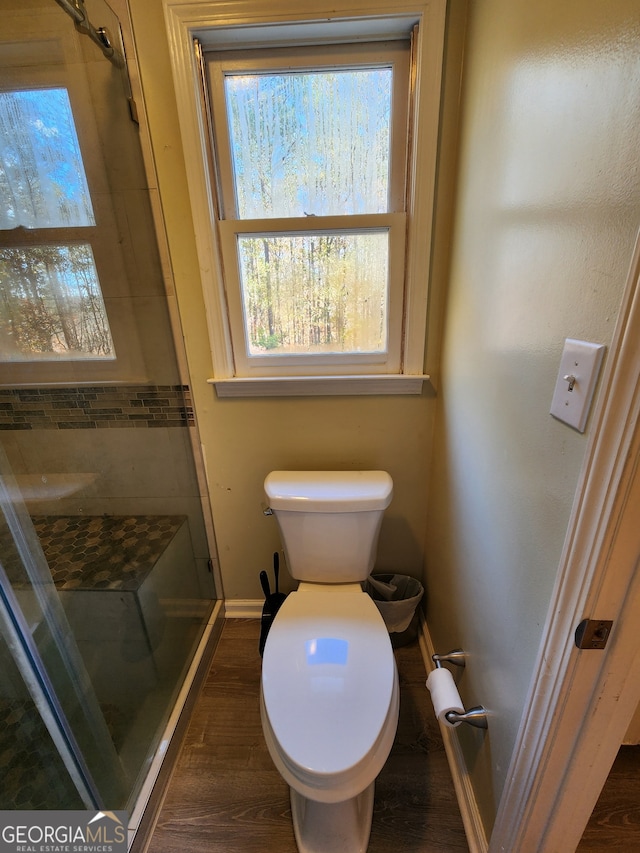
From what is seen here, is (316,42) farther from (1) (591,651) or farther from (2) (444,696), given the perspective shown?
(2) (444,696)

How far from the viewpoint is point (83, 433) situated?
3.78ft

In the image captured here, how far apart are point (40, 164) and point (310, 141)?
0.79 meters

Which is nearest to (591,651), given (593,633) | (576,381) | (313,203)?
(593,633)

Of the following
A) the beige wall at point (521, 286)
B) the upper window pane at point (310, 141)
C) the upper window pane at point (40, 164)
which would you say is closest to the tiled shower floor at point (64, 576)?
the upper window pane at point (40, 164)

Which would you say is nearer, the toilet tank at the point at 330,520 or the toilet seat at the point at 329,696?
the toilet seat at the point at 329,696

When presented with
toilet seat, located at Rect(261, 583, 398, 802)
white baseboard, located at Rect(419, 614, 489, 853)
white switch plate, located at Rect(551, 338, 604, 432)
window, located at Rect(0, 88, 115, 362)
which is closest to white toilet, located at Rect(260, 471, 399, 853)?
toilet seat, located at Rect(261, 583, 398, 802)

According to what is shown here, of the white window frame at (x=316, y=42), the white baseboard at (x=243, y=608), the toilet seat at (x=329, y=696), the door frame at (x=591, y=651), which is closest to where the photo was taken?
the door frame at (x=591, y=651)

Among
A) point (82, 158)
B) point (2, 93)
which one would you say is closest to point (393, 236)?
point (82, 158)

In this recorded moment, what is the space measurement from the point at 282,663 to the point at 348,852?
471 mm

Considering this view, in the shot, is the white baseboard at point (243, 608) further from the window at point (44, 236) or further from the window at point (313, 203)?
the window at point (44, 236)

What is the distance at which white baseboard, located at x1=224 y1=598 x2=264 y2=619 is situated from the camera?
5.19 ft

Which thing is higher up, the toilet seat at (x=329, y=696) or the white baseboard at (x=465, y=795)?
the toilet seat at (x=329, y=696)

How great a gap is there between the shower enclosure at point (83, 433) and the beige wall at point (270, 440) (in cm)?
7

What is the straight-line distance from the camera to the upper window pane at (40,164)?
3.11ft
